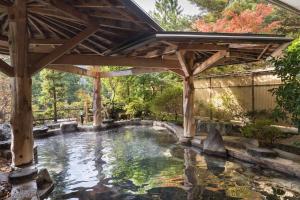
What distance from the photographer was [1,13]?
17.8ft

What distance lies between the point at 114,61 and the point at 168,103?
691 centimetres

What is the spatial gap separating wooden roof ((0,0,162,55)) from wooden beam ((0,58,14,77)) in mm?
981

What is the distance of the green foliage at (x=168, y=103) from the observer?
47.9 ft

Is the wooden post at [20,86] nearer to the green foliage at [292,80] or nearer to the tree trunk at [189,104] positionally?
the green foliage at [292,80]

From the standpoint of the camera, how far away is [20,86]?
487 centimetres

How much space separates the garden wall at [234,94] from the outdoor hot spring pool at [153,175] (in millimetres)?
3707

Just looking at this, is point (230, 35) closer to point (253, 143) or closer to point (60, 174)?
point (253, 143)

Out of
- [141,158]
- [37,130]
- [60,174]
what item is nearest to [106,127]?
[37,130]

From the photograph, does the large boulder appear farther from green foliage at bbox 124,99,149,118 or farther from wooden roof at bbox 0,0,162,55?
green foliage at bbox 124,99,149,118

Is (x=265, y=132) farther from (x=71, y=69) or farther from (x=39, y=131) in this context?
(x=39, y=131)

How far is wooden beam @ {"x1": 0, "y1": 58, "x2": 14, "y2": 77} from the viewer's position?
4.73m

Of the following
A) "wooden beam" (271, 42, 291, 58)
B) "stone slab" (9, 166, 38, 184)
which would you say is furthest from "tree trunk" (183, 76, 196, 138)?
"stone slab" (9, 166, 38, 184)

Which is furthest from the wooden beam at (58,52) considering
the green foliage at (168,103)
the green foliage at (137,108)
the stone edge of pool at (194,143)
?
the green foliage at (137,108)

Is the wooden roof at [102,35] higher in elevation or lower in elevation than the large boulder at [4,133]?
higher
